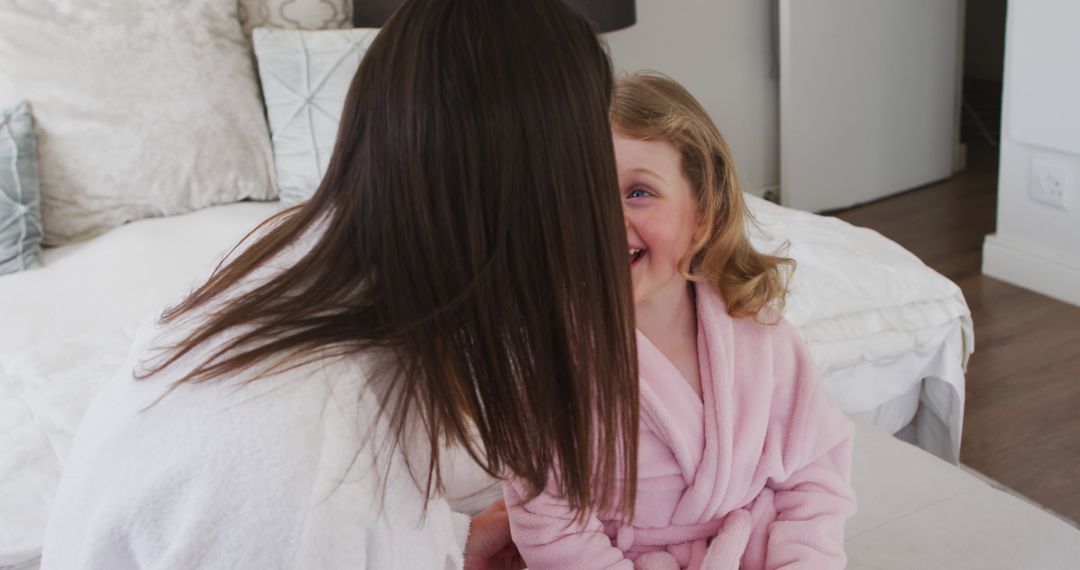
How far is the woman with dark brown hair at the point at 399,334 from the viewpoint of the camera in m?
0.72

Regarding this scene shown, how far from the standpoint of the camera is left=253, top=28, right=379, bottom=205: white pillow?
225 cm

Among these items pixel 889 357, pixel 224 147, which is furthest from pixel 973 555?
pixel 224 147

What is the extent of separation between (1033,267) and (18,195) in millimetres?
2370

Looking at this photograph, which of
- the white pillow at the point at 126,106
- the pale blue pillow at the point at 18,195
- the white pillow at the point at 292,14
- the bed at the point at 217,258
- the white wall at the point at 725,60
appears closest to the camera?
the bed at the point at 217,258

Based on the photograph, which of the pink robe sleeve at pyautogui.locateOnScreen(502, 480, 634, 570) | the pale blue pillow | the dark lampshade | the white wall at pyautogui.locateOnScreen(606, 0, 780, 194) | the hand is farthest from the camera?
the white wall at pyautogui.locateOnScreen(606, 0, 780, 194)

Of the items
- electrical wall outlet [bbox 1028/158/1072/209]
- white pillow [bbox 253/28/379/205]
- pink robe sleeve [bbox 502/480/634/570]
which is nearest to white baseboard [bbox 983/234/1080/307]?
electrical wall outlet [bbox 1028/158/1072/209]

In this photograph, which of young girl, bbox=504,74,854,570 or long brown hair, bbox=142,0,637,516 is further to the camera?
young girl, bbox=504,74,854,570

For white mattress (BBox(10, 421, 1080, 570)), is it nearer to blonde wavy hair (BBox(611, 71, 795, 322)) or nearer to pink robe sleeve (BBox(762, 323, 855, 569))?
pink robe sleeve (BBox(762, 323, 855, 569))

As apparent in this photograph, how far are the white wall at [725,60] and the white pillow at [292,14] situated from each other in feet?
3.25

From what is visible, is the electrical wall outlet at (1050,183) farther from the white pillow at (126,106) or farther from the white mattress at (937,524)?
the white pillow at (126,106)

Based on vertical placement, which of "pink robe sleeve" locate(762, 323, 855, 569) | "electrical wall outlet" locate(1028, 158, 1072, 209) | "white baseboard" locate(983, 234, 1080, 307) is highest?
"pink robe sleeve" locate(762, 323, 855, 569)

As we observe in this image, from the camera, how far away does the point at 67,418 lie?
141cm

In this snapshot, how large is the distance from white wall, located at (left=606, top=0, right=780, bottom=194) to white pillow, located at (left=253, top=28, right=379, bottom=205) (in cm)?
110

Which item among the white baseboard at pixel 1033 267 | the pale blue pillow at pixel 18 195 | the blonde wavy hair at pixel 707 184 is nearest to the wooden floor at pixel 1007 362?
the white baseboard at pixel 1033 267
